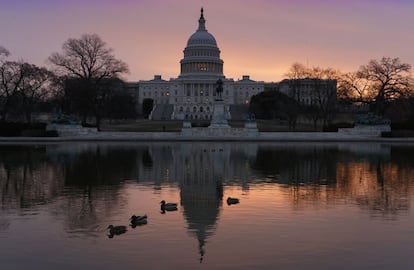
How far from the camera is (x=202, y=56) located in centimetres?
14675

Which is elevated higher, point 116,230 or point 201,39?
point 201,39

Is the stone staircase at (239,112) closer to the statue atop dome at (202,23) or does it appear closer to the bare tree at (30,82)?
the statue atop dome at (202,23)

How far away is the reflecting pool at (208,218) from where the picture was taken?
9406 millimetres

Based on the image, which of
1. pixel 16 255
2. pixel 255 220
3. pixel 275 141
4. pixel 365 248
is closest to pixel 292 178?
pixel 255 220

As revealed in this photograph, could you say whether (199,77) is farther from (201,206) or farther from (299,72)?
(201,206)

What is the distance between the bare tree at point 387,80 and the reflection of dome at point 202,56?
85.9 metres

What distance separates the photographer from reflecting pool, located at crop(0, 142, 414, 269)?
9.41m

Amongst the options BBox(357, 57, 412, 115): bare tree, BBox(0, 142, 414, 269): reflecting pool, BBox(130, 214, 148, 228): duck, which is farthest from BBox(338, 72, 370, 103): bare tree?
BBox(130, 214, 148, 228): duck

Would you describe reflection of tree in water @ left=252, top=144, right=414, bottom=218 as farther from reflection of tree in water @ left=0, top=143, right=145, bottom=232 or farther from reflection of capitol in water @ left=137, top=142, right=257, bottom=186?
reflection of tree in water @ left=0, top=143, right=145, bottom=232

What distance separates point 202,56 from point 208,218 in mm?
136068

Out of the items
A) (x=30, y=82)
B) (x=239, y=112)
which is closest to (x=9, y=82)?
(x=30, y=82)

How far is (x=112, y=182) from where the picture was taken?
1836cm

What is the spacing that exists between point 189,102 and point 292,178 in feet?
429

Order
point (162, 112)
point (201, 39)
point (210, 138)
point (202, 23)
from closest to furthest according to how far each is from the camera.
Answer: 1. point (210, 138)
2. point (162, 112)
3. point (201, 39)
4. point (202, 23)
